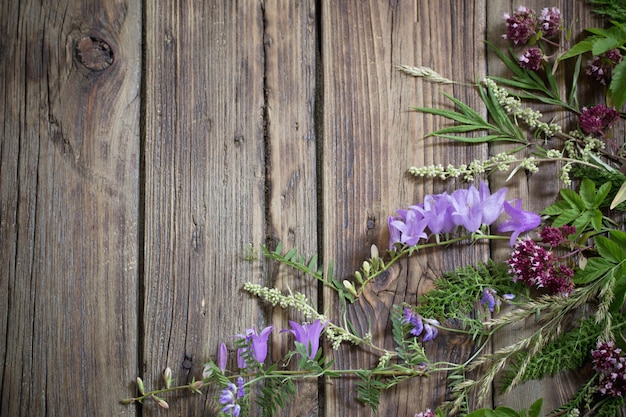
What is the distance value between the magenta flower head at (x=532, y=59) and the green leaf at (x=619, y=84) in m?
0.15

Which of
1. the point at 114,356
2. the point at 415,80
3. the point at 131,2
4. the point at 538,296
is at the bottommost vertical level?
the point at 114,356

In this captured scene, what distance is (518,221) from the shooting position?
1312mm

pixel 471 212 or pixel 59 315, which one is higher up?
pixel 471 212

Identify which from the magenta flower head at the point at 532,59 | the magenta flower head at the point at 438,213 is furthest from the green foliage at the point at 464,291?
the magenta flower head at the point at 532,59

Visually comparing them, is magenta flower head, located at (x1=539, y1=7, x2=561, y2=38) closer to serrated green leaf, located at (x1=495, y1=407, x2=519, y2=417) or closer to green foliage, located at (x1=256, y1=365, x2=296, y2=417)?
serrated green leaf, located at (x1=495, y1=407, x2=519, y2=417)

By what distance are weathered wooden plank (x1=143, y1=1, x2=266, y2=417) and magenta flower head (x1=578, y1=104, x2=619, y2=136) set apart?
693 mm

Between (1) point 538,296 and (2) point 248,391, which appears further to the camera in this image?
(1) point 538,296

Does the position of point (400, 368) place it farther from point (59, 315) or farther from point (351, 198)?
point (59, 315)

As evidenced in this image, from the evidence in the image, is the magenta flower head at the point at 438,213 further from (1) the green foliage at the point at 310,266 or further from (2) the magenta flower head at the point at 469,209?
(1) the green foliage at the point at 310,266

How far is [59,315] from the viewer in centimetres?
129

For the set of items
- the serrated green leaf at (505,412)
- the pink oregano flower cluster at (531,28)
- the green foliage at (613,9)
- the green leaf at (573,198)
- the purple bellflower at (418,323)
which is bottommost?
the serrated green leaf at (505,412)

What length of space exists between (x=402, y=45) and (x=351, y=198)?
0.36 meters

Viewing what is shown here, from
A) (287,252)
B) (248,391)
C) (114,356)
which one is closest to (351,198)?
(287,252)

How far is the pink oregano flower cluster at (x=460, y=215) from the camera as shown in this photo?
1293mm
